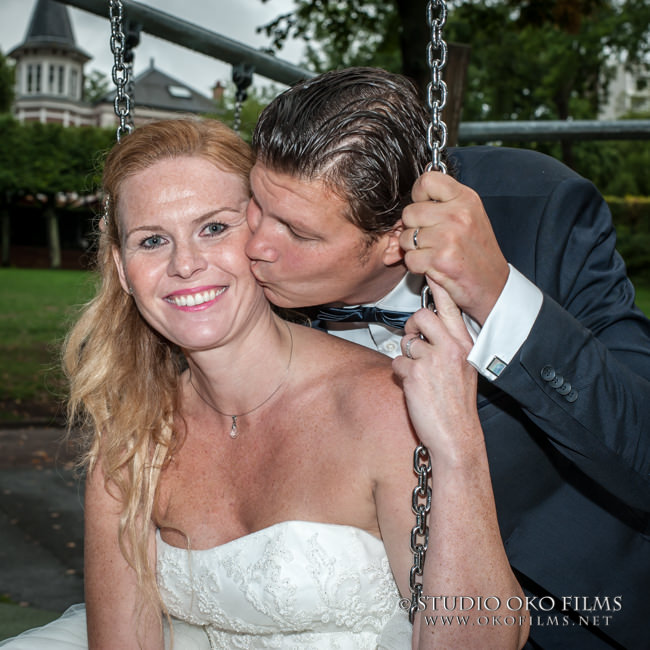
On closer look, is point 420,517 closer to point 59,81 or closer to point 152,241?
point 152,241

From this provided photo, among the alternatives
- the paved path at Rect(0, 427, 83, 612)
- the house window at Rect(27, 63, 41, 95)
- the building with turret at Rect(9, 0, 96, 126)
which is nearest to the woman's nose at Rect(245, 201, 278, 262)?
the paved path at Rect(0, 427, 83, 612)

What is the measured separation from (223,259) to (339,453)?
730 mm

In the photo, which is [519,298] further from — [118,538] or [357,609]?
[118,538]

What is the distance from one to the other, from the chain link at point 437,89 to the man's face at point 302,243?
0.42 m

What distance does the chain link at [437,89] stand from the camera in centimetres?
191

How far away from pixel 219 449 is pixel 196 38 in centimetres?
209

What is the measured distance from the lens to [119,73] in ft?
9.70

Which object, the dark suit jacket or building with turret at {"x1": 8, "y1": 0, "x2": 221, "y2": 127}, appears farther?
building with turret at {"x1": 8, "y1": 0, "x2": 221, "y2": 127}

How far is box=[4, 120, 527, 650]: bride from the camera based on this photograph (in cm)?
248

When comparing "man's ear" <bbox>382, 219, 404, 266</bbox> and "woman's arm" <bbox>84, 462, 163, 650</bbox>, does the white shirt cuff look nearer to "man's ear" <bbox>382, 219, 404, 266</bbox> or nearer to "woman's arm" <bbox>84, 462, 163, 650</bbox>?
"man's ear" <bbox>382, 219, 404, 266</bbox>

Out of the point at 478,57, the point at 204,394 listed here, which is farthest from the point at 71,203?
the point at 204,394

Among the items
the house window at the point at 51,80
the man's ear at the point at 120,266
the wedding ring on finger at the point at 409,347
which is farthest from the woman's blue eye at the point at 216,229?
the house window at the point at 51,80

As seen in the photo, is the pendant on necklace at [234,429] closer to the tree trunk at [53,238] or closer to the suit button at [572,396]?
the suit button at [572,396]

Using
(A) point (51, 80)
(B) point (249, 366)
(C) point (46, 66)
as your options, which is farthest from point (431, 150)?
(C) point (46, 66)
